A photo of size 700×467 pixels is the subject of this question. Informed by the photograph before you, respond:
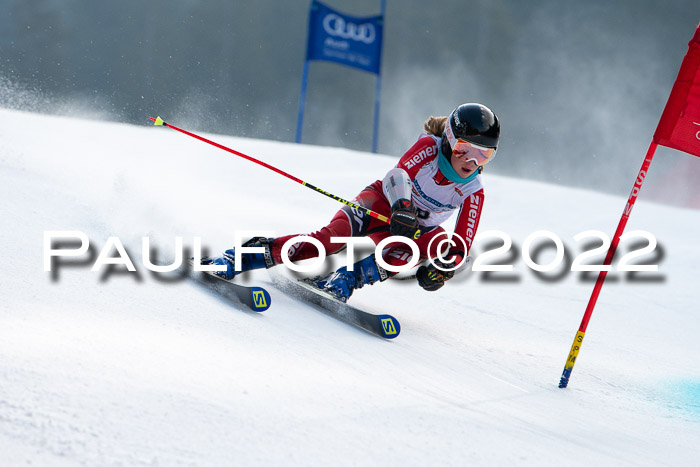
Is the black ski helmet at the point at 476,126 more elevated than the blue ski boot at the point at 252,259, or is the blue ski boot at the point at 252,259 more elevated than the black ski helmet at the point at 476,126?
the black ski helmet at the point at 476,126

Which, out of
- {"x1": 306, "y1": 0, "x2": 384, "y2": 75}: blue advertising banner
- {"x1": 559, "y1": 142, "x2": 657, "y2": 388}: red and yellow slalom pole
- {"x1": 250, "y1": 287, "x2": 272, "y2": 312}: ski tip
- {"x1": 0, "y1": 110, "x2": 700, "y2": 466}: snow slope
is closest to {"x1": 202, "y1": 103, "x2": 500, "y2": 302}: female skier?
{"x1": 0, "y1": 110, "x2": 700, "y2": 466}: snow slope

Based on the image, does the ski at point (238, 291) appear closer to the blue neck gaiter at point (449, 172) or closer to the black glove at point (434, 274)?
the black glove at point (434, 274)

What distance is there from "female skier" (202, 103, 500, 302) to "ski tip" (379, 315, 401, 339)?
284 millimetres

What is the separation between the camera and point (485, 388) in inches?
87.7

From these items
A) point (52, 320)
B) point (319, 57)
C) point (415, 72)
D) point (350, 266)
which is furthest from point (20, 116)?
point (415, 72)

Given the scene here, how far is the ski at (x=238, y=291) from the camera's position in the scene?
2508mm

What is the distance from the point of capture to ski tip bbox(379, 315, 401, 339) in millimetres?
2662

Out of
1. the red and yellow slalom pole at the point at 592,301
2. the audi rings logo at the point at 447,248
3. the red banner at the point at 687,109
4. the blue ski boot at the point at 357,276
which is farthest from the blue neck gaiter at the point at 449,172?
the red banner at the point at 687,109

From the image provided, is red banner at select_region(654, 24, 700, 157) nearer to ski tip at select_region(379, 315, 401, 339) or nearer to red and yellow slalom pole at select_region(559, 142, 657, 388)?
red and yellow slalom pole at select_region(559, 142, 657, 388)

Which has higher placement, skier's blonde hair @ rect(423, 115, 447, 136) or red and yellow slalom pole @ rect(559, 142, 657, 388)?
skier's blonde hair @ rect(423, 115, 447, 136)

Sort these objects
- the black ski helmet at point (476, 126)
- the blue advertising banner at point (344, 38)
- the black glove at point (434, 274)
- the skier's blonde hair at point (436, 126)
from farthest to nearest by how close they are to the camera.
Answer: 1. the blue advertising banner at point (344, 38)
2. the skier's blonde hair at point (436, 126)
3. the black glove at point (434, 274)
4. the black ski helmet at point (476, 126)

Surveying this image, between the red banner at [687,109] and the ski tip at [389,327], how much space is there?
1.21 m

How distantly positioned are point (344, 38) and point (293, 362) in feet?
30.1

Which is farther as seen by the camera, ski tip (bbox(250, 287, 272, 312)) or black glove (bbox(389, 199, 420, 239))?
black glove (bbox(389, 199, 420, 239))
